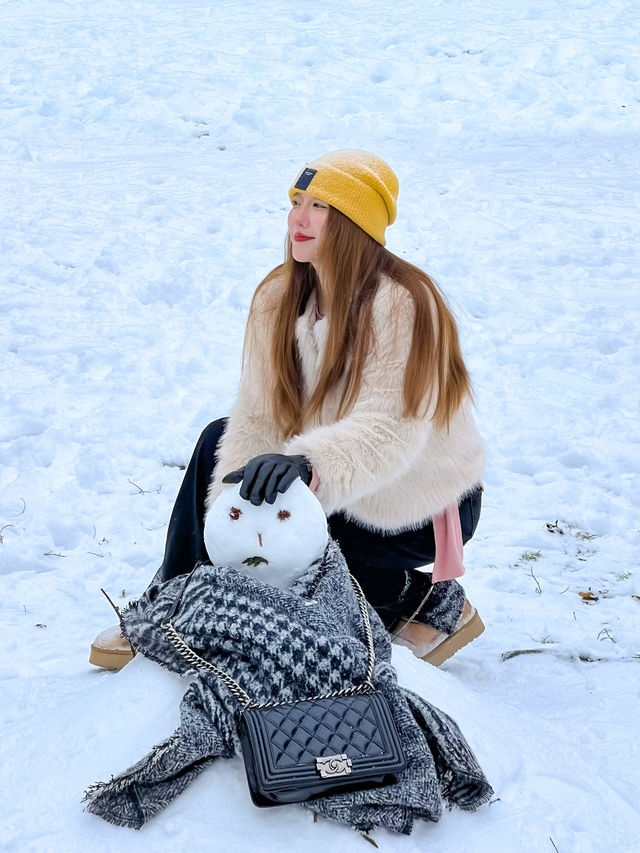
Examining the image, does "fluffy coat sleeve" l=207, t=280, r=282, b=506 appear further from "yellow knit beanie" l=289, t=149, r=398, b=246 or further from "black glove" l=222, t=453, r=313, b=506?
"black glove" l=222, t=453, r=313, b=506

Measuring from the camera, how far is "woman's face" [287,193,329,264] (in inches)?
101

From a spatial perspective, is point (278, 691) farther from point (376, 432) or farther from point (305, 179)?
point (305, 179)

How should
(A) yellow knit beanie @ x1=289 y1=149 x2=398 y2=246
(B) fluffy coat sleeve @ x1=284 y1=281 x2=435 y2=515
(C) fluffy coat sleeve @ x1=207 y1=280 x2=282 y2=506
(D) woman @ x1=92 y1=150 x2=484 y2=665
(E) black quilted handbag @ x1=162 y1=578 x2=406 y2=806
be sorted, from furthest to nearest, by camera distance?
(C) fluffy coat sleeve @ x1=207 y1=280 x2=282 y2=506, (A) yellow knit beanie @ x1=289 y1=149 x2=398 y2=246, (D) woman @ x1=92 y1=150 x2=484 y2=665, (B) fluffy coat sleeve @ x1=284 y1=281 x2=435 y2=515, (E) black quilted handbag @ x1=162 y1=578 x2=406 y2=806

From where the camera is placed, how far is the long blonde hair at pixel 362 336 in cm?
245

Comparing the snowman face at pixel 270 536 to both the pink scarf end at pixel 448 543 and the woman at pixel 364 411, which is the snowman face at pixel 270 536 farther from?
the pink scarf end at pixel 448 543

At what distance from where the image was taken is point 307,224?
257cm

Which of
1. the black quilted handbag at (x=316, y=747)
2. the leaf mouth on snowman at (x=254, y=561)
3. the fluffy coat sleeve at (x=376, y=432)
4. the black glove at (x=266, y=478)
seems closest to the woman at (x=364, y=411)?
the fluffy coat sleeve at (x=376, y=432)

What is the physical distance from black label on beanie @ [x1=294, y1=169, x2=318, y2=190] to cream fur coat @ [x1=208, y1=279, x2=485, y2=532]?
1.12ft

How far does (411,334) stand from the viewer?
246 cm

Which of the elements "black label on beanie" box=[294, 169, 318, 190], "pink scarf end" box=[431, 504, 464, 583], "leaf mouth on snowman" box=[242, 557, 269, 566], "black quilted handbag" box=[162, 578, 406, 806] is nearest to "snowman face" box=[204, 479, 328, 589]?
"leaf mouth on snowman" box=[242, 557, 269, 566]

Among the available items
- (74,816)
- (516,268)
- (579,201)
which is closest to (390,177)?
(74,816)

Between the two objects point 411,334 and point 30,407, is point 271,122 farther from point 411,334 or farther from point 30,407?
point 411,334

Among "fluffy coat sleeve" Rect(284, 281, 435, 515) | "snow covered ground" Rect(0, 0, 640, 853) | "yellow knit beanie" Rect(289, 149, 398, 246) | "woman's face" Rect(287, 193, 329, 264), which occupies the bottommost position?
"snow covered ground" Rect(0, 0, 640, 853)

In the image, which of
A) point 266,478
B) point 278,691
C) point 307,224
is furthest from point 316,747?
point 307,224
